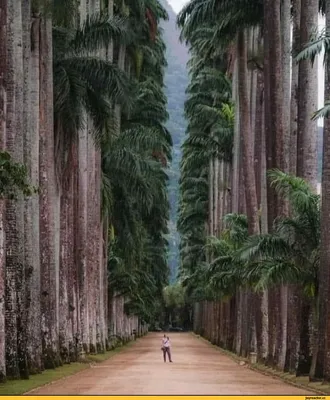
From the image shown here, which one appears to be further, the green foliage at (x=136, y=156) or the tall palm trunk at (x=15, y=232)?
the green foliage at (x=136, y=156)

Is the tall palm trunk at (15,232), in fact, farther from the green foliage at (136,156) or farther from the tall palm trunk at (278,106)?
the green foliage at (136,156)

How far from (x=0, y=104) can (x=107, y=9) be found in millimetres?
24274

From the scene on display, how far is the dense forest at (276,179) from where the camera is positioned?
22.4 m

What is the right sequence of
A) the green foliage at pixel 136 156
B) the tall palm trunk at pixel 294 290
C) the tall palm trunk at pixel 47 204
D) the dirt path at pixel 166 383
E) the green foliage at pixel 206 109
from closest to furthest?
the dirt path at pixel 166 383
the tall palm trunk at pixel 294 290
the tall palm trunk at pixel 47 204
the green foliage at pixel 136 156
the green foliage at pixel 206 109

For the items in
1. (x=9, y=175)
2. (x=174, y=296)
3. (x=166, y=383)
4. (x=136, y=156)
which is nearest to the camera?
(x=9, y=175)

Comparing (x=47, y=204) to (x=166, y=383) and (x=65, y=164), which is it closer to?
(x=65, y=164)

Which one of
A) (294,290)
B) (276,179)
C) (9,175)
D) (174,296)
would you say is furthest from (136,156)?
(174,296)

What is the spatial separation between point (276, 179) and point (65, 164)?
13.2 metres

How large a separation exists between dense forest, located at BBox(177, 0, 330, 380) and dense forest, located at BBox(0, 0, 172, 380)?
13.9 ft

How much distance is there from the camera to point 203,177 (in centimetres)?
7594

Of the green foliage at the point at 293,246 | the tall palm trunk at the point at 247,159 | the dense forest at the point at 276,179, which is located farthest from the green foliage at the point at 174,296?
the green foliage at the point at 293,246

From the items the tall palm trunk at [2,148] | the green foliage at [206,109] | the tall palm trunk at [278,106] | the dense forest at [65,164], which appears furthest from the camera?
the green foliage at [206,109]

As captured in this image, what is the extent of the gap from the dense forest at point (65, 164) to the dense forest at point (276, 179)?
422 cm

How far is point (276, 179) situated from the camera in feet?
75.8
